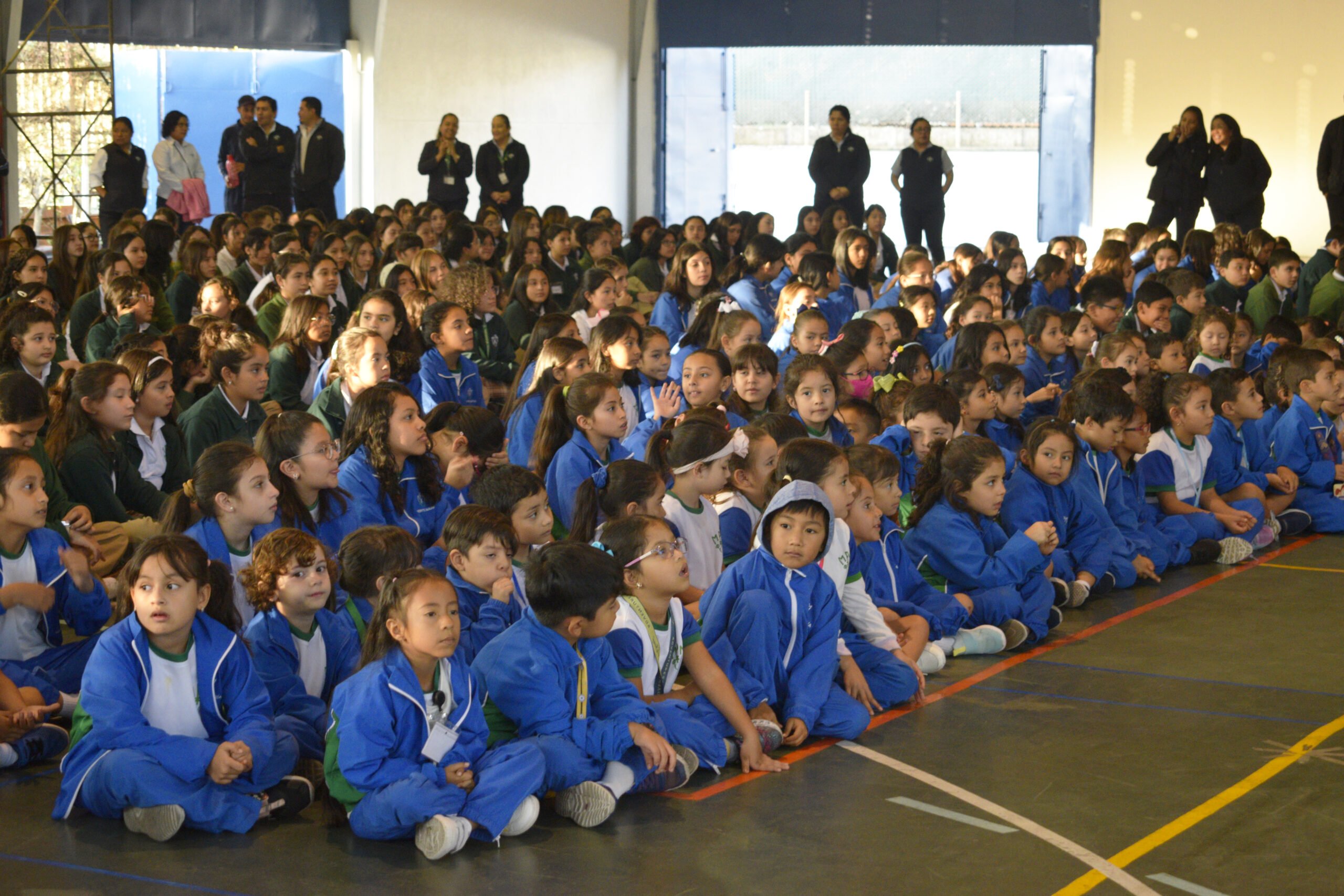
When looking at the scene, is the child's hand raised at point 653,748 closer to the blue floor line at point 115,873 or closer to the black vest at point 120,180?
the blue floor line at point 115,873

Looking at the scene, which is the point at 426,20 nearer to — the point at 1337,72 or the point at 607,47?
the point at 607,47

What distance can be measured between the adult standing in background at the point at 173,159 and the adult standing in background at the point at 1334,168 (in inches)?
378

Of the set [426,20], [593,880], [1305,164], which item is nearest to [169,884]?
[593,880]

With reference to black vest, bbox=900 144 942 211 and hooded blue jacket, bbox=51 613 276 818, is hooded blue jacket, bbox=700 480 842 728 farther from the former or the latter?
black vest, bbox=900 144 942 211

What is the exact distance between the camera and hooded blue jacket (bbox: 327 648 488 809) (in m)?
3.38

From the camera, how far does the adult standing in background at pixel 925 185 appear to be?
13.6m

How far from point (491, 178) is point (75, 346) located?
5961mm

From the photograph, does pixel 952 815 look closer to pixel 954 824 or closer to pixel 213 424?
pixel 954 824

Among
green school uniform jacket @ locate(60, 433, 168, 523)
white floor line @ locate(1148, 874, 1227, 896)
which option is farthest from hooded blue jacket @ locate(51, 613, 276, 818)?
white floor line @ locate(1148, 874, 1227, 896)

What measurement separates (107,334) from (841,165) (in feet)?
25.8

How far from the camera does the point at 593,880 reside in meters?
3.24

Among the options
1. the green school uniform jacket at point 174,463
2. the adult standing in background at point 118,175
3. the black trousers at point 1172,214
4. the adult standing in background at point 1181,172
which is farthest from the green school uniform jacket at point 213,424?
the black trousers at point 1172,214

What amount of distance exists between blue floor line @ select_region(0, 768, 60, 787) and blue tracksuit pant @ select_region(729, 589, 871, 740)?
72.5 inches

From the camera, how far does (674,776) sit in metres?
3.77
